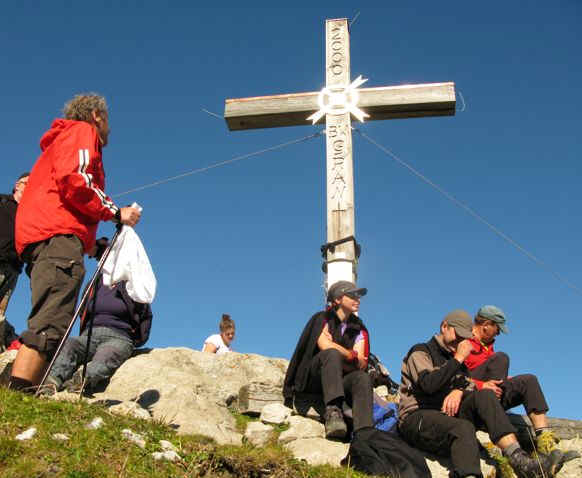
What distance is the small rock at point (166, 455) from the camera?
374 centimetres

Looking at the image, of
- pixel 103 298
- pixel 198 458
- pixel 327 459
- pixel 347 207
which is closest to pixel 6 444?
pixel 198 458

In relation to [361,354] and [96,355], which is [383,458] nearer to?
[361,354]

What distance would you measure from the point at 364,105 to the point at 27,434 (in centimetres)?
660

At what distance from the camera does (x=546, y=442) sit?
5922mm

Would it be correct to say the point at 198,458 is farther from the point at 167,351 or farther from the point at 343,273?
the point at 343,273

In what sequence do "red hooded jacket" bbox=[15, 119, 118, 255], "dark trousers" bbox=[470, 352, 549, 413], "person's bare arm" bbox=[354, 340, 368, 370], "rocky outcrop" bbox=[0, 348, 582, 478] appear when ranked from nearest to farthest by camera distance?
"red hooded jacket" bbox=[15, 119, 118, 255] → "rocky outcrop" bbox=[0, 348, 582, 478] → "dark trousers" bbox=[470, 352, 549, 413] → "person's bare arm" bbox=[354, 340, 368, 370]

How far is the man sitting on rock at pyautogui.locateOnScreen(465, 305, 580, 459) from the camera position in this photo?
6117 millimetres

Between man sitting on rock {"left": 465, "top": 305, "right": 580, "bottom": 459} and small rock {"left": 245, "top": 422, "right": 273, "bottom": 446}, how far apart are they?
204cm

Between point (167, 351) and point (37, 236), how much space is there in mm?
2924

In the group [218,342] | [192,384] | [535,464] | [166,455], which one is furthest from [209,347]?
[166,455]

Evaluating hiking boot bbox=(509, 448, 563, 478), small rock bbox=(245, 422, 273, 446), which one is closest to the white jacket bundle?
small rock bbox=(245, 422, 273, 446)

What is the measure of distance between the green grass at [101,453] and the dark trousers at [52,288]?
518 mm

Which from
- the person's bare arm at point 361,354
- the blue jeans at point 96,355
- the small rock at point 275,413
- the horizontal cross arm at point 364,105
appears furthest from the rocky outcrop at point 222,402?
the horizontal cross arm at point 364,105

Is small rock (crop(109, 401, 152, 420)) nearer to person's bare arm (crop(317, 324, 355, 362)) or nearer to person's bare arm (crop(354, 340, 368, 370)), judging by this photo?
person's bare arm (crop(317, 324, 355, 362))
